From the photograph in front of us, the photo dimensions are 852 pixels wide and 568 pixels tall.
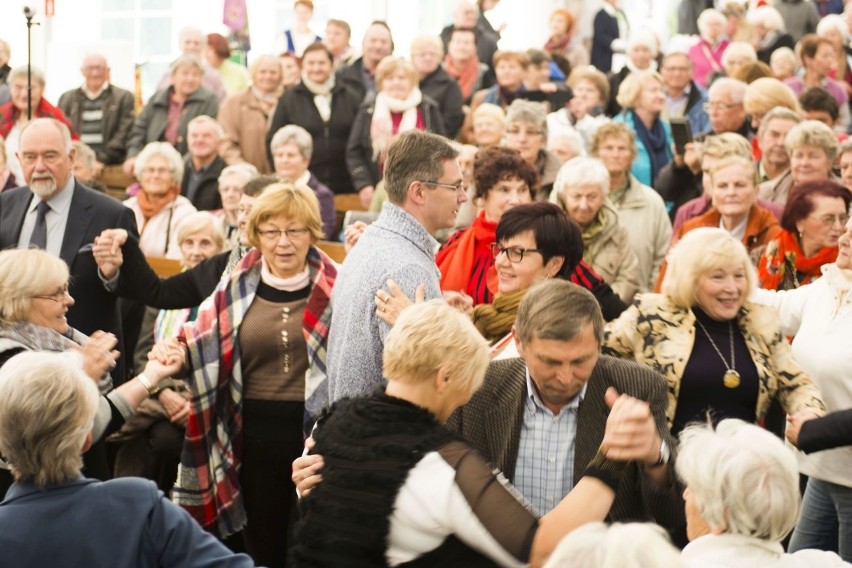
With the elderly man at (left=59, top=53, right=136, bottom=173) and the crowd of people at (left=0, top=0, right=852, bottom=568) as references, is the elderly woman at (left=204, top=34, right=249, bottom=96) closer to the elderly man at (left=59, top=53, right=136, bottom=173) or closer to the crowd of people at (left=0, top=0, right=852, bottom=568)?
the elderly man at (left=59, top=53, right=136, bottom=173)

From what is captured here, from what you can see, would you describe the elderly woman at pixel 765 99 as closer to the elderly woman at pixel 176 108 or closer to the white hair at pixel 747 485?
the elderly woman at pixel 176 108

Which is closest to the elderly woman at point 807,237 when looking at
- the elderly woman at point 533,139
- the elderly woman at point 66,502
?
the elderly woman at point 533,139

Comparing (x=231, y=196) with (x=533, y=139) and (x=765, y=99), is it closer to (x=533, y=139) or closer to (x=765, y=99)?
(x=533, y=139)

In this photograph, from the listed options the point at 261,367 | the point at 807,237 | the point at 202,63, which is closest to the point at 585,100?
the point at 202,63

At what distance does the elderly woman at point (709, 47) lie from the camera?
12430 millimetres

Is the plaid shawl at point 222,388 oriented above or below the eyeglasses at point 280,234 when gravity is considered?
below

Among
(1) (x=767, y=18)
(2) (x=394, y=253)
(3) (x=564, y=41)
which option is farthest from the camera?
(3) (x=564, y=41)

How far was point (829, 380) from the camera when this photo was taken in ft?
15.5

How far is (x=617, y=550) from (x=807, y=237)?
3880mm

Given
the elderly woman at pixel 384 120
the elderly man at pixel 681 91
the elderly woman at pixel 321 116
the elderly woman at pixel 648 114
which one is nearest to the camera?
the elderly woman at pixel 648 114

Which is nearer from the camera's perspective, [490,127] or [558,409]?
[558,409]

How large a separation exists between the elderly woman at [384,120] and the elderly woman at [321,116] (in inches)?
8.8

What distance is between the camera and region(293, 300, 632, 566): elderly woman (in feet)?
9.54

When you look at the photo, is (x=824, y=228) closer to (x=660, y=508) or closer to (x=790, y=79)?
(x=660, y=508)
